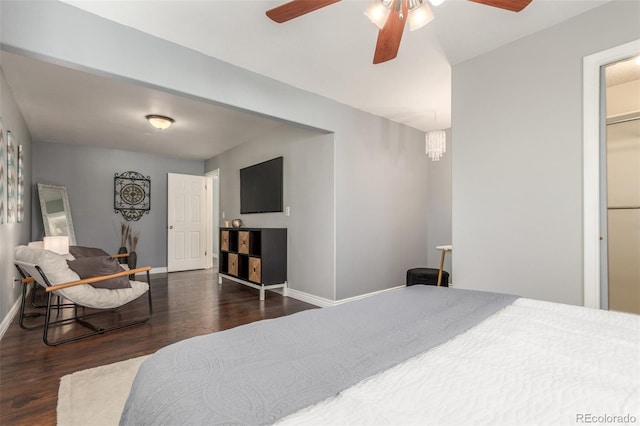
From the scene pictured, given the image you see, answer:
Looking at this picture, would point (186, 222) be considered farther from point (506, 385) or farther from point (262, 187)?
point (506, 385)

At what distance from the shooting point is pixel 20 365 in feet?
7.44

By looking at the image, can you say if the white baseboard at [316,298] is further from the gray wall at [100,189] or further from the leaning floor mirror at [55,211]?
the leaning floor mirror at [55,211]

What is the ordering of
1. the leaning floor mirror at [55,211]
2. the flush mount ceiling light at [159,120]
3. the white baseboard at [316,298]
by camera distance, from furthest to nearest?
1. the leaning floor mirror at [55,211]
2. the flush mount ceiling light at [159,120]
3. the white baseboard at [316,298]

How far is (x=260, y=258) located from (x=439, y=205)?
2.87m

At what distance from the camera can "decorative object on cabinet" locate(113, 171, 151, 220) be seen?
600cm

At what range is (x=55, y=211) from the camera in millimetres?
5172

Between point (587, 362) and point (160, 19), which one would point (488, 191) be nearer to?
point (587, 362)

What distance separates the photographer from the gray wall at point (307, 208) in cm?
385

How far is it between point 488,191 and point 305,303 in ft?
8.16

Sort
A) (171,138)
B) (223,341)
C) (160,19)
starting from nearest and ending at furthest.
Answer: (223,341) < (160,19) < (171,138)

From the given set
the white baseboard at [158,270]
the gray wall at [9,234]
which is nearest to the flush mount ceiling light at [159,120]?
the gray wall at [9,234]

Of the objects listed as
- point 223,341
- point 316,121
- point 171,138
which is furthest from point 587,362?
point 171,138

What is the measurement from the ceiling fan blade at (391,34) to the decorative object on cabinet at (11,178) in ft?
11.9

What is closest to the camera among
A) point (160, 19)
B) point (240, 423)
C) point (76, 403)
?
point (240, 423)
